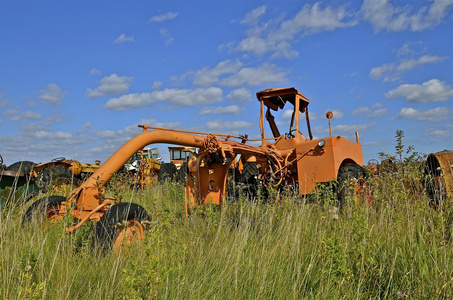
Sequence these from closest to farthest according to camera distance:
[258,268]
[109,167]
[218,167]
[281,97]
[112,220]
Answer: [258,268], [112,220], [109,167], [218,167], [281,97]

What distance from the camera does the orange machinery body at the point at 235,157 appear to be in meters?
3.92

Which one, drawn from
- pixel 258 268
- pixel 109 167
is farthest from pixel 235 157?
pixel 258 268

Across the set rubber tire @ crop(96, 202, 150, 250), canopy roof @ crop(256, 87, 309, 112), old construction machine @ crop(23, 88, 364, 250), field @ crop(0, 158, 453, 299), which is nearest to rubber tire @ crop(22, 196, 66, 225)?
old construction machine @ crop(23, 88, 364, 250)

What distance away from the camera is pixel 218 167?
17.3 ft

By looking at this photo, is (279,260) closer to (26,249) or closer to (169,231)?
(169,231)

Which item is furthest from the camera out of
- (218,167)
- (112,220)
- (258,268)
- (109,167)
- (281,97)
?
(281,97)

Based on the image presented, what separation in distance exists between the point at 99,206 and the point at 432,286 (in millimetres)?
2966

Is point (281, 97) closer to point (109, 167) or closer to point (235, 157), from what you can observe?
point (235, 157)

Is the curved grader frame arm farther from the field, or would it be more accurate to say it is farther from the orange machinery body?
the field

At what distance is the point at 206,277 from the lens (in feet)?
8.84

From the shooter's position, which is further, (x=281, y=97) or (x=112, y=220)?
(x=281, y=97)

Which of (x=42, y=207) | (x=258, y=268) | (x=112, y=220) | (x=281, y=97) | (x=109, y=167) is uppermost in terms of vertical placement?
(x=281, y=97)

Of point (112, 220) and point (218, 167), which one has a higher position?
point (218, 167)

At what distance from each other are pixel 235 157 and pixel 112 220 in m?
2.51
